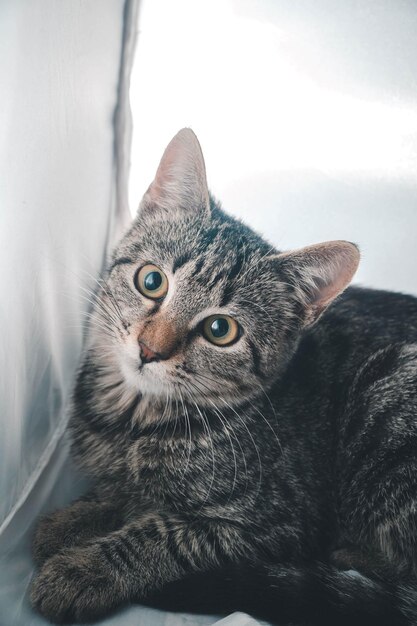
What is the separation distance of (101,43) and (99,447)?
0.90 metres

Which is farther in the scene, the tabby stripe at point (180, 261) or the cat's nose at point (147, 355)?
the tabby stripe at point (180, 261)

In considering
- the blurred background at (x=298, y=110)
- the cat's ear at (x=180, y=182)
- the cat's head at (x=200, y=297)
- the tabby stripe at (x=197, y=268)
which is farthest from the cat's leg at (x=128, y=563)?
the blurred background at (x=298, y=110)

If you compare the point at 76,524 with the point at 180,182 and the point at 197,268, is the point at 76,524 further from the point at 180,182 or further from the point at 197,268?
the point at 180,182

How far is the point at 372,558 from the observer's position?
1.13 m

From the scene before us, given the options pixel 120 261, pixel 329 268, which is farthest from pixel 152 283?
pixel 329 268

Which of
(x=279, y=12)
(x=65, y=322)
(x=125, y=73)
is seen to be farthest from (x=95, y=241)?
(x=279, y=12)

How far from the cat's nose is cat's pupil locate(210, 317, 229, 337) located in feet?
0.40

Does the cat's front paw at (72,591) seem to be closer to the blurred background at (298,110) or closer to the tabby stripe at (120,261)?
the tabby stripe at (120,261)

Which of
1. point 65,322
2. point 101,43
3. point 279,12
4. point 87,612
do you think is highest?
point 279,12

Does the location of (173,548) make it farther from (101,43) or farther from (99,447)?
(101,43)

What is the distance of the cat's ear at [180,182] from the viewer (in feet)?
3.84

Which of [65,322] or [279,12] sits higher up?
[279,12]

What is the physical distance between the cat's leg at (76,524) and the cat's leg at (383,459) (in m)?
0.47

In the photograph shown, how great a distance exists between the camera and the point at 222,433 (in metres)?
1.16
